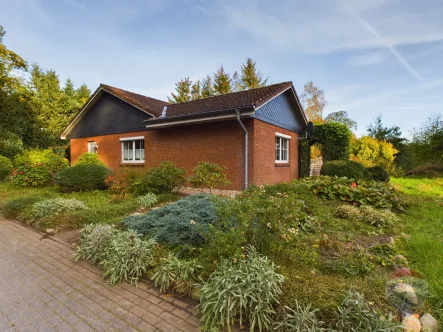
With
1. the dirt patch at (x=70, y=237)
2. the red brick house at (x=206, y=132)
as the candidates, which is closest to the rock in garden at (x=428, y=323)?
the dirt patch at (x=70, y=237)

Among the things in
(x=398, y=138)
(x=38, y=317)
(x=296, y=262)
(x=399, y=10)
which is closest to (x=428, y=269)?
(x=296, y=262)

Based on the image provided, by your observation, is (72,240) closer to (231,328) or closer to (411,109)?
(231,328)

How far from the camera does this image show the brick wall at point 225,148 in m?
8.33

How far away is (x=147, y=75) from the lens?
11336 millimetres

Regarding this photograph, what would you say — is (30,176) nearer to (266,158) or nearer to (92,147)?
(92,147)

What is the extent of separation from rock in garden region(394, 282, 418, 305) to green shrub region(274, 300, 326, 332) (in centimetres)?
89

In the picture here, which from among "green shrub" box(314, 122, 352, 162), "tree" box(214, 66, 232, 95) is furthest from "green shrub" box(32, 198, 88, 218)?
"tree" box(214, 66, 232, 95)

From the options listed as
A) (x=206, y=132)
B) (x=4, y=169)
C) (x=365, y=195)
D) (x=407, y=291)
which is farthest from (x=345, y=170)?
(x=4, y=169)

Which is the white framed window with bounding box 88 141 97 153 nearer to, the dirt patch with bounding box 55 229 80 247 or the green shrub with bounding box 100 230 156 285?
the dirt patch with bounding box 55 229 80 247

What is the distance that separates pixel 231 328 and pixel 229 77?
25.9 m

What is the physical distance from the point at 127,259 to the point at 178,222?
0.91 metres

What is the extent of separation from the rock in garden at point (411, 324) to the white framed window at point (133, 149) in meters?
11.1

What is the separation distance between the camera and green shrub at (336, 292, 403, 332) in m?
1.67

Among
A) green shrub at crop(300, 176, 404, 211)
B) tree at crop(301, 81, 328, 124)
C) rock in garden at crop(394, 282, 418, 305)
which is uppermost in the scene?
tree at crop(301, 81, 328, 124)
